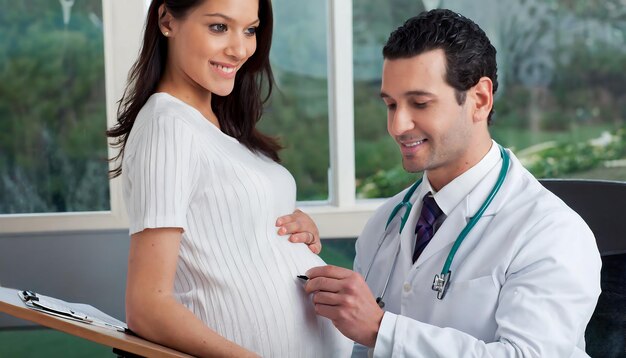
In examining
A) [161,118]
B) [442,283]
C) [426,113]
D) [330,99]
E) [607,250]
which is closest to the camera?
[161,118]

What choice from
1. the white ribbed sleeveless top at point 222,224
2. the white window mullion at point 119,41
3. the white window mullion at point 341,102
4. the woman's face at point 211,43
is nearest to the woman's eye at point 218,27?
the woman's face at point 211,43

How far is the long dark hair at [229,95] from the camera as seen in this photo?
177 centimetres

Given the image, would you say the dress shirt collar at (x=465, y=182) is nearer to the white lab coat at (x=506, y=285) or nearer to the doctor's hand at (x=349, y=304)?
the white lab coat at (x=506, y=285)

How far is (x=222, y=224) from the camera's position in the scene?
64.9 inches

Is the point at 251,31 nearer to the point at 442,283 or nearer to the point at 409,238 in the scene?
the point at 409,238

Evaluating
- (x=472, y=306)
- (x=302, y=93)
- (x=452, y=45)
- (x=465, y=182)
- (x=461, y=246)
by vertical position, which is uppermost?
(x=452, y=45)

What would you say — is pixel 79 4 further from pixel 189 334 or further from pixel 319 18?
pixel 189 334

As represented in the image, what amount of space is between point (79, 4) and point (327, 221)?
1257 millimetres

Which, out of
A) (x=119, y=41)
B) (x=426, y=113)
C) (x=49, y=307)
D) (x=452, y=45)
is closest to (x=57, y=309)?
(x=49, y=307)

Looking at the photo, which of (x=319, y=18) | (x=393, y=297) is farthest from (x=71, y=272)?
(x=393, y=297)

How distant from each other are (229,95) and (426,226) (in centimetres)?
56

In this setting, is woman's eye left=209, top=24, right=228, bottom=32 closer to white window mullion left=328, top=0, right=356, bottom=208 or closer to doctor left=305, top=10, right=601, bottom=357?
doctor left=305, top=10, right=601, bottom=357

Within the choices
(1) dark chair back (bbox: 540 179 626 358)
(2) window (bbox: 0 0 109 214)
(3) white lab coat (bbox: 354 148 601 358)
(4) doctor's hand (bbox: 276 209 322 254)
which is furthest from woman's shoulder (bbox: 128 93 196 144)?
(2) window (bbox: 0 0 109 214)

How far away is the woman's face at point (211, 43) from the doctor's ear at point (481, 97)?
49cm
